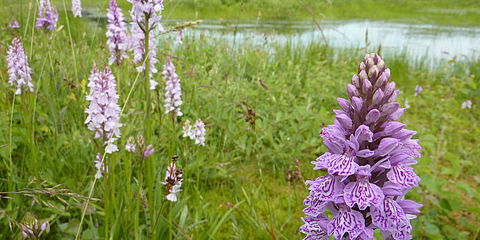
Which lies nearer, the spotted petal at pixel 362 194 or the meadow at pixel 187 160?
the spotted petal at pixel 362 194

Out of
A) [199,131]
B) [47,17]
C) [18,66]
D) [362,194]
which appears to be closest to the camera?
[362,194]

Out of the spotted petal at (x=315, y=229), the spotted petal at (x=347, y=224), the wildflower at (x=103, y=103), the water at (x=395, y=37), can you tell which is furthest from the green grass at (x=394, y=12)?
the spotted petal at (x=347, y=224)

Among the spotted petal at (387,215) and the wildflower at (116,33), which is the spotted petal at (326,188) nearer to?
the spotted petal at (387,215)

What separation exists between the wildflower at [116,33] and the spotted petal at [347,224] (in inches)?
88.7

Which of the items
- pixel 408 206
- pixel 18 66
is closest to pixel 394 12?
pixel 18 66

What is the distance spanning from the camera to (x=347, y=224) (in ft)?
2.95

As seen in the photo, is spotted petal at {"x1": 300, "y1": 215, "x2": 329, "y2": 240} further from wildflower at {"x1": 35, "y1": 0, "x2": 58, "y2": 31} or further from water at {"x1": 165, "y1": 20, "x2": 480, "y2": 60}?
water at {"x1": 165, "y1": 20, "x2": 480, "y2": 60}

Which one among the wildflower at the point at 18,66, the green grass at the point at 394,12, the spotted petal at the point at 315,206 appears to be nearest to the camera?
the spotted petal at the point at 315,206

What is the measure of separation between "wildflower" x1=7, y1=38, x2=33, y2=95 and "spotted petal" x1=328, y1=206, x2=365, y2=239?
2.13 m

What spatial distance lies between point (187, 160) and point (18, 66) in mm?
1322

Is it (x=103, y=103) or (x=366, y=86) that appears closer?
(x=366, y=86)

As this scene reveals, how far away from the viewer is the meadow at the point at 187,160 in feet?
6.29

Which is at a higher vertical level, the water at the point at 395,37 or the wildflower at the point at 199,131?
the water at the point at 395,37

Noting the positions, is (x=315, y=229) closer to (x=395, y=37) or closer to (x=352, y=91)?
(x=352, y=91)
